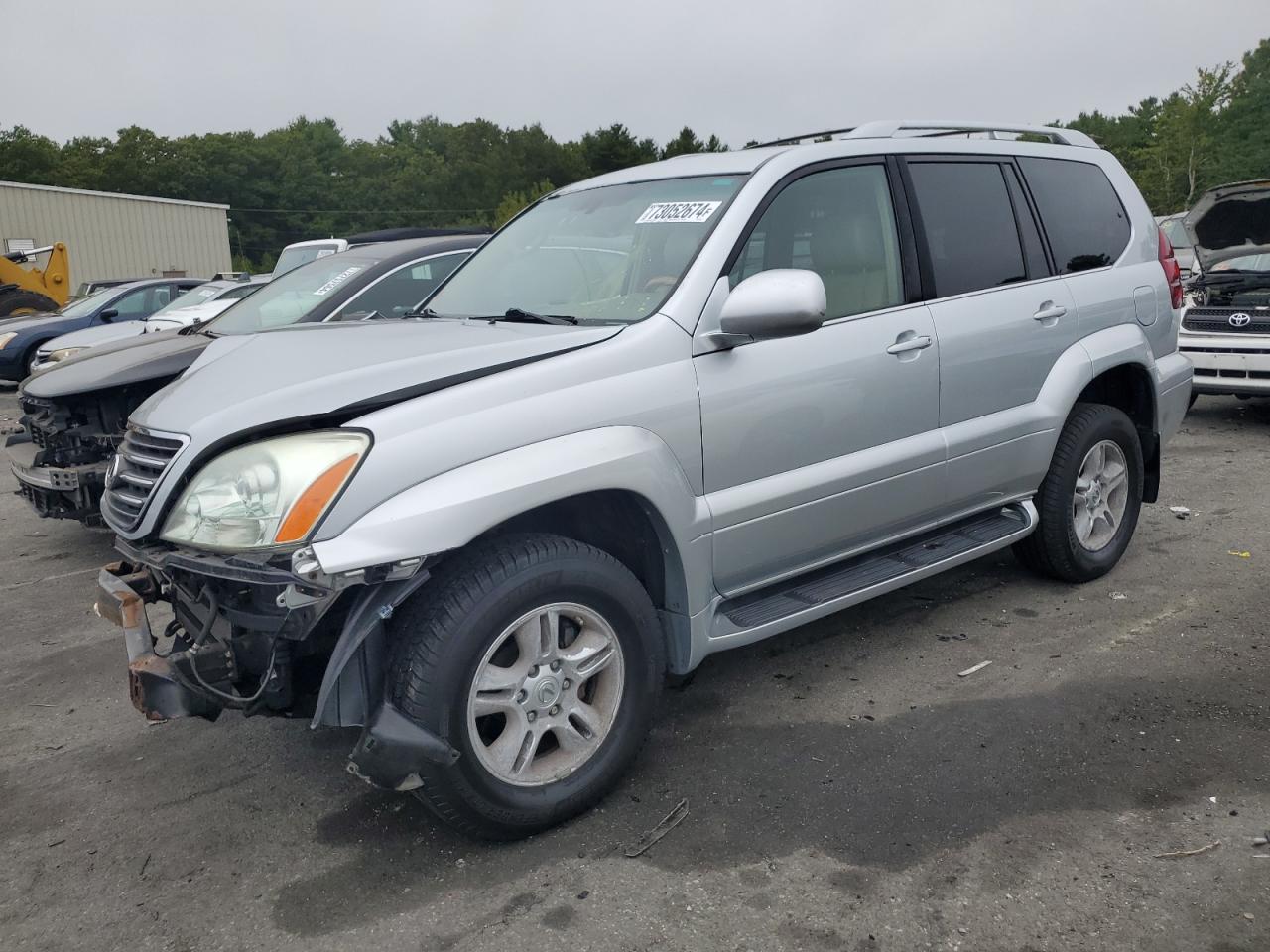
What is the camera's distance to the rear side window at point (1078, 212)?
4574 millimetres

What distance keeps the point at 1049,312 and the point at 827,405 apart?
143 cm

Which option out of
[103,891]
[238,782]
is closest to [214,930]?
[103,891]

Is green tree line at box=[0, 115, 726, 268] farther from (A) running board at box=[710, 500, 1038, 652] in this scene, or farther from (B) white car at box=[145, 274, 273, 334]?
(A) running board at box=[710, 500, 1038, 652]

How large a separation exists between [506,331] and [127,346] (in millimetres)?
3856

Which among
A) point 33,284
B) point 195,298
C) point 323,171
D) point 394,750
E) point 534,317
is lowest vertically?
point 394,750

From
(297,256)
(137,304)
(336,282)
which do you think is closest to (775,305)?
(336,282)

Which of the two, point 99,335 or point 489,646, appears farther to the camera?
point 99,335

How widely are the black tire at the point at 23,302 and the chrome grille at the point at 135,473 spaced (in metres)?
18.3

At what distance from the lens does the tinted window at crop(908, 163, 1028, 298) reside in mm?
4047

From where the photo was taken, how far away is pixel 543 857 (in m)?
2.84

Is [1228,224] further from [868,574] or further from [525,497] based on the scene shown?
[525,497]

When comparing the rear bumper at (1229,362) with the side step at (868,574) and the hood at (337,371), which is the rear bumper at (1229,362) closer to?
the side step at (868,574)

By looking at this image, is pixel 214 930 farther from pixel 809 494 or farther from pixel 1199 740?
pixel 1199 740

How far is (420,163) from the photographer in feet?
302
